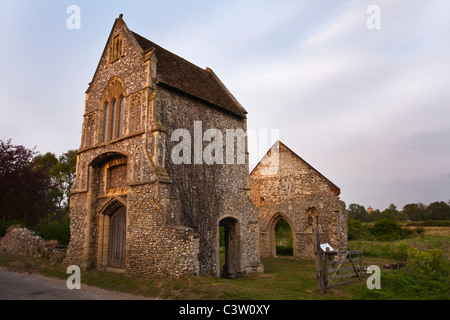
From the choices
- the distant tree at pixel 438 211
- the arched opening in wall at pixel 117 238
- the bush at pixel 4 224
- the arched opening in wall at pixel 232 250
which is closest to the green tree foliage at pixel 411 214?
the distant tree at pixel 438 211

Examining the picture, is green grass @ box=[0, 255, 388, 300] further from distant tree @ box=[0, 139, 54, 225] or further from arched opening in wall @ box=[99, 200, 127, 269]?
distant tree @ box=[0, 139, 54, 225]

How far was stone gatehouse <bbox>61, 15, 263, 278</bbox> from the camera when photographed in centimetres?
1120

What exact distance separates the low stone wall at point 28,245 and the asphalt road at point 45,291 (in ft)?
10.5

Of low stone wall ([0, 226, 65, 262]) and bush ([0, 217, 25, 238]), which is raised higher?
bush ([0, 217, 25, 238])

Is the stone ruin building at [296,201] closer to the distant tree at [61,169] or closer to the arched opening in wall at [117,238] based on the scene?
the arched opening in wall at [117,238]

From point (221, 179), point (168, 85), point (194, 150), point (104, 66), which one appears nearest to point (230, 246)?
point (221, 179)

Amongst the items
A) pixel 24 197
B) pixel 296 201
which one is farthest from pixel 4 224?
pixel 296 201

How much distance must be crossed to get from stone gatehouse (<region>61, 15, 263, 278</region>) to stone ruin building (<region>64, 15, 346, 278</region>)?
0.16 ft

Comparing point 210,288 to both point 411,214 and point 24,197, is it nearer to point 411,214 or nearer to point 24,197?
point 24,197

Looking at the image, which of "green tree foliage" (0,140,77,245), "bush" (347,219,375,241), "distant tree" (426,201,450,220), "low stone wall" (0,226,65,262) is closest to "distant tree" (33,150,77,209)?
"green tree foliage" (0,140,77,245)

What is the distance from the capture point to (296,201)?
21.7 m

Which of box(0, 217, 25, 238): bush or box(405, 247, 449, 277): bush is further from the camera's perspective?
box(0, 217, 25, 238): bush
